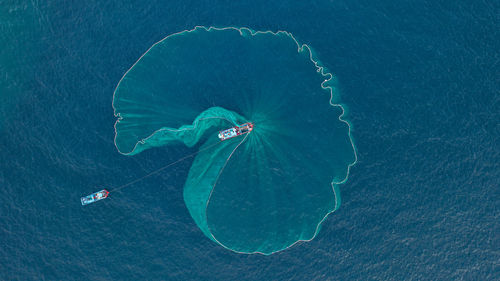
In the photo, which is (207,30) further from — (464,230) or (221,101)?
(464,230)

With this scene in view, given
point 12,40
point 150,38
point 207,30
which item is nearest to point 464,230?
point 207,30

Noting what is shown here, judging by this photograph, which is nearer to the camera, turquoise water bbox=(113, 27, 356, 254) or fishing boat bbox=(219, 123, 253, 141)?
fishing boat bbox=(219, 123, 253, 141)

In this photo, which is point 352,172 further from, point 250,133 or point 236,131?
point 236,131

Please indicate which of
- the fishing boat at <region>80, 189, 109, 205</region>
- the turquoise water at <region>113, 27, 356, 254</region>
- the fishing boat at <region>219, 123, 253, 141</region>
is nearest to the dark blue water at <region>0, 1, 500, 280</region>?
the fishing boat at <region>80, 189, 109, 205</region>

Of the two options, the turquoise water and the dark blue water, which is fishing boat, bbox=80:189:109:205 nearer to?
the dark blue water

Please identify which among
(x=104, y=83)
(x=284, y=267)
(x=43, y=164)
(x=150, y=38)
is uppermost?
(x=150, y=38)

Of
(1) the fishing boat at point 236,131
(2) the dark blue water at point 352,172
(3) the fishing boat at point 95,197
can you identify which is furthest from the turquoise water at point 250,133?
(3) the fishing boat at point 95,197
